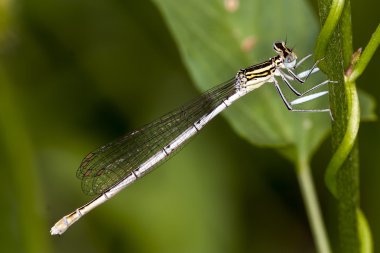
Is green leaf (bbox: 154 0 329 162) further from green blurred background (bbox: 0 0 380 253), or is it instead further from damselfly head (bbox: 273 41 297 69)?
green blurred background (bbox: 0 0 380 253)

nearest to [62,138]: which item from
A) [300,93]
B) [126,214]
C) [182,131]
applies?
[126,214]

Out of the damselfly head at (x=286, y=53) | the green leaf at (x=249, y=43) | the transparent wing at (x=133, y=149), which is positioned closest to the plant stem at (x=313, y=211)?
the green leaf at (x=249, y=43)

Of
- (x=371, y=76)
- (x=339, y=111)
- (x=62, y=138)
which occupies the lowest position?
(x=339, y=111)

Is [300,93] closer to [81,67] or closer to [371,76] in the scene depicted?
[371,76]

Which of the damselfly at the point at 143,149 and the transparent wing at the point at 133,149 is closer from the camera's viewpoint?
the damselfly at the point at 143,149

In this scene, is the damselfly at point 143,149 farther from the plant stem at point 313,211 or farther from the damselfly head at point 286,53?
the plant stem at point 313,211

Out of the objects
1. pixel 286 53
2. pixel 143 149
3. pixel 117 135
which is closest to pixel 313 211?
pixel 286 53
